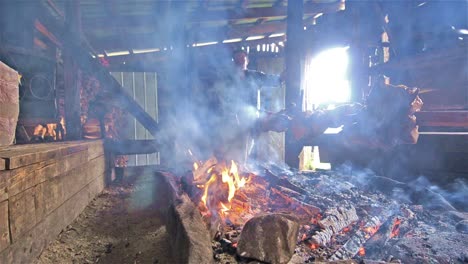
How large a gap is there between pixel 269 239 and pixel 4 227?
7.78 ft

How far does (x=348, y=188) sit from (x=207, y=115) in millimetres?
3718

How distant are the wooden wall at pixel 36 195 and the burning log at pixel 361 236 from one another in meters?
3.22

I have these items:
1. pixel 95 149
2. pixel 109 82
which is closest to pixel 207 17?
pixel 109 82

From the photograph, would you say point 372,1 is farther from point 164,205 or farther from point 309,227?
point 164,205

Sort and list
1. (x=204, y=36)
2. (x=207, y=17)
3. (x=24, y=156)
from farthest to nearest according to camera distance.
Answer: (x=204, y=36) → (x=207, y=17) → (x=24, y=156)

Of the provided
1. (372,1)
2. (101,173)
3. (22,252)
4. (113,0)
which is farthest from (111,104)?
(372,1)

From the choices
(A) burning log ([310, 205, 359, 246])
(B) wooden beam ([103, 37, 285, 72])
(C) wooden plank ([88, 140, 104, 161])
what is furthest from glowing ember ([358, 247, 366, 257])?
(B) wooden beam ([103, 37, 285, 72])

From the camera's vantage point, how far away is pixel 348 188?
21.4ft

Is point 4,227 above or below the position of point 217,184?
above

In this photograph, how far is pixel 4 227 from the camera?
2.27 meters

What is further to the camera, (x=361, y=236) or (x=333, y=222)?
(x=333, y=222)

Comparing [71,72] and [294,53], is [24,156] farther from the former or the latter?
[294,53]

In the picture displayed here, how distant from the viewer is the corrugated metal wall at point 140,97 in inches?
475

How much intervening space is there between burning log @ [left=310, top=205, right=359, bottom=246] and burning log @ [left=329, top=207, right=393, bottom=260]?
0.23 metres
